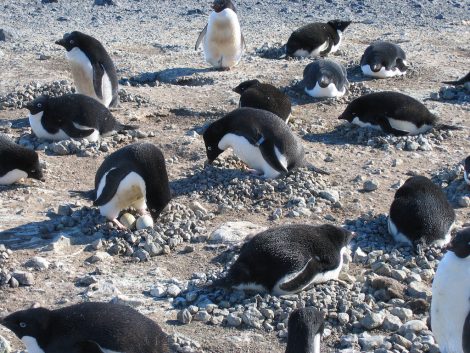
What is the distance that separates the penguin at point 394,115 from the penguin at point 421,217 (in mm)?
2130

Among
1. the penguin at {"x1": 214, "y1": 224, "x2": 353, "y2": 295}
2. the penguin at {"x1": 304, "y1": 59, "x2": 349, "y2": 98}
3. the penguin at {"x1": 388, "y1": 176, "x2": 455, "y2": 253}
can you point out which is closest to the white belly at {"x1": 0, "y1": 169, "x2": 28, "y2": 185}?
the penguin at {"x1": 214, "y1": 224, "x2": 353, "y2": 295}

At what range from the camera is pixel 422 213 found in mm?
5512

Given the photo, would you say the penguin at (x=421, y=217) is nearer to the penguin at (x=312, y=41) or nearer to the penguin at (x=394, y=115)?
the penguin at (x=394, y=115)

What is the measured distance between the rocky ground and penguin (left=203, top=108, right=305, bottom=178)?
15 centimetres

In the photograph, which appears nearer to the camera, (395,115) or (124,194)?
(124,194)

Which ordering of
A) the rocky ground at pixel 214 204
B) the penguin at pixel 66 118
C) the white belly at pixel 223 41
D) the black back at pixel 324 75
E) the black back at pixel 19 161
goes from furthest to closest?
1. the white belly at pixel 223 41
2. the black back at pixel 324 75
3. the penguin at pixel 66 118
4. the black back at pixel 19 161
5. the rocky ground at pixel 214 204

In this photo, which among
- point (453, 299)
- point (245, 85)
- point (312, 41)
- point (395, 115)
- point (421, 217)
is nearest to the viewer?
point (453, 299)

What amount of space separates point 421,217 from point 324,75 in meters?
3.72

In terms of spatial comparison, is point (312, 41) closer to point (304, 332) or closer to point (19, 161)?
point (19, 161)

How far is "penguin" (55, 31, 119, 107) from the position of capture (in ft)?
28.2

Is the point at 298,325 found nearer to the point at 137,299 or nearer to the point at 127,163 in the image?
the point at 137,299

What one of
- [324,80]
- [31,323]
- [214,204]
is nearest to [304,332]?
[31,323]

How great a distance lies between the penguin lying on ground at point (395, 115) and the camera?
25.7ft

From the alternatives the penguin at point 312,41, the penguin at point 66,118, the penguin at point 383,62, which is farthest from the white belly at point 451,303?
the penguin at point 312,41
